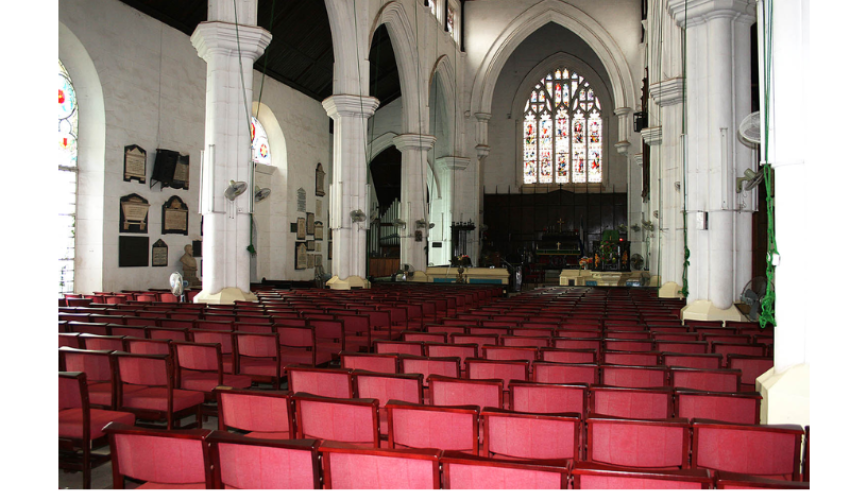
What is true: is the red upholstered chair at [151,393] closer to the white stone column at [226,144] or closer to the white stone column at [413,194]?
the white stone column at [226,144]

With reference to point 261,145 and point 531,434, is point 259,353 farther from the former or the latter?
point 261,145

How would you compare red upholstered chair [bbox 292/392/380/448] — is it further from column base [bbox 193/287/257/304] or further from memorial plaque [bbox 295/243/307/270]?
memorial plaque [bbox 295/243/307/270]

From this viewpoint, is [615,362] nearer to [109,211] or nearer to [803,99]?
[803,99]

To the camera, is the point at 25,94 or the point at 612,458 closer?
the point at 25,94

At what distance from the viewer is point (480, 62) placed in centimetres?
2536

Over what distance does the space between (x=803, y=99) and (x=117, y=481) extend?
403 centimetres

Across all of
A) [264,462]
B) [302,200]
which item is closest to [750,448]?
[264,462]

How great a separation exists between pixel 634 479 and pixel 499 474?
41 centimetres

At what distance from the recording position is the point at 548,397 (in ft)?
10.3

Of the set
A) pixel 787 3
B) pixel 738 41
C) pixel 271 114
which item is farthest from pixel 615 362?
pixel 271 114

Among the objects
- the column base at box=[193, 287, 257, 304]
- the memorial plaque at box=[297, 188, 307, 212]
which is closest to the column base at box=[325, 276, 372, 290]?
the column base at box=[193, 287, 257, 304]

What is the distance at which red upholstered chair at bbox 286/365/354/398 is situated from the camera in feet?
11.4

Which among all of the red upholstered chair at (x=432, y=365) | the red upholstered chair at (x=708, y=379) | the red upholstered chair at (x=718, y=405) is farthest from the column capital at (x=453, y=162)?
the red upholstered chair at (x=718, y=405)

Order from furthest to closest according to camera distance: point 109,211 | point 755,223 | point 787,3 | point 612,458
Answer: point 109,211 → point 755,223 → point 787,3 → point 612,458
